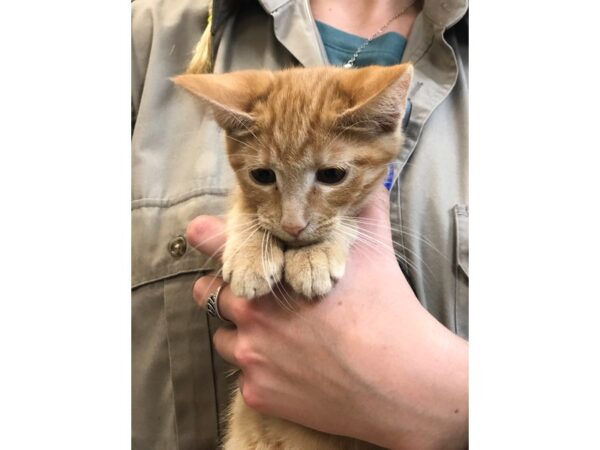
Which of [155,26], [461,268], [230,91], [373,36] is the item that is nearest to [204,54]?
[155,26]

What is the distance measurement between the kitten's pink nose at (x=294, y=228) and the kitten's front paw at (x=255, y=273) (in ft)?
0.13

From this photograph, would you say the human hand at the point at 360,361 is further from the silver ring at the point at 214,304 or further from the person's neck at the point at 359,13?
the person's neck at the point at 359,13

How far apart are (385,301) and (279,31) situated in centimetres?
50

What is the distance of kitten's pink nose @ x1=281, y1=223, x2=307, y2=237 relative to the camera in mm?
700

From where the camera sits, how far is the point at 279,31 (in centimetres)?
87

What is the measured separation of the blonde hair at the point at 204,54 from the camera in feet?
2.84

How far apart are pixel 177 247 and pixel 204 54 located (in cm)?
34

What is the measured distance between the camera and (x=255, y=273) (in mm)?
712

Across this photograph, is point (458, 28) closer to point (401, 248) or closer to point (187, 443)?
point (401, 248)

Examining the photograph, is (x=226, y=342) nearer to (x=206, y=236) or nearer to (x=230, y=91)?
(x=206, y=236)


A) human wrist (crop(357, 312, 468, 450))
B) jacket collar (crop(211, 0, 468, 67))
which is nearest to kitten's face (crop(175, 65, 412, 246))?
jacket collar (crop(211, 0, 468, 67))

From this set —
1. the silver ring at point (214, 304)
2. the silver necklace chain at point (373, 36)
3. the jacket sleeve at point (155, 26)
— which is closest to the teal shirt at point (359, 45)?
the silver necklace chain at point (373, 36)
